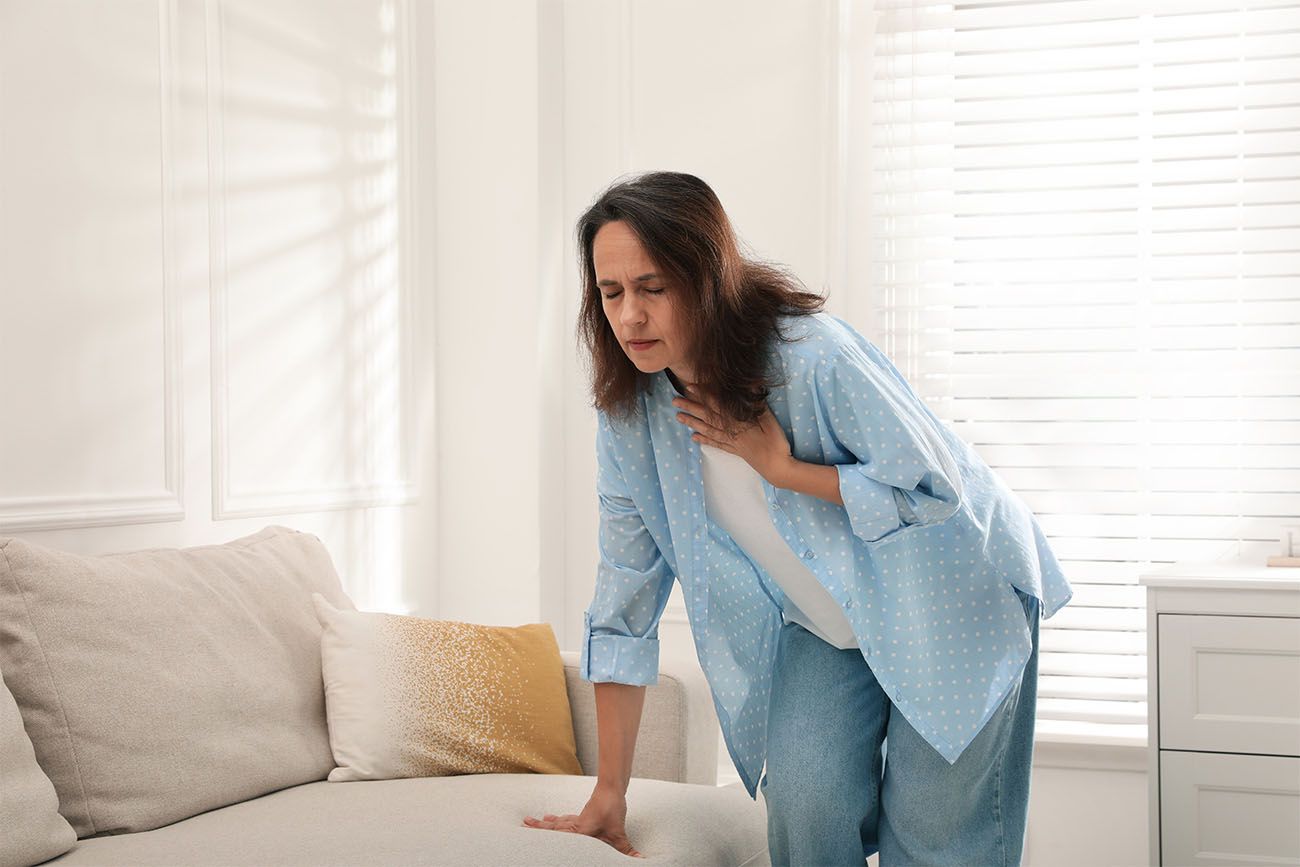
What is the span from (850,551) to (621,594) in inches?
13.7

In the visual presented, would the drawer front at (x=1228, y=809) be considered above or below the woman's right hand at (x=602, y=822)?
below

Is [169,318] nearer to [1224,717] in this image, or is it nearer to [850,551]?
[850,551]

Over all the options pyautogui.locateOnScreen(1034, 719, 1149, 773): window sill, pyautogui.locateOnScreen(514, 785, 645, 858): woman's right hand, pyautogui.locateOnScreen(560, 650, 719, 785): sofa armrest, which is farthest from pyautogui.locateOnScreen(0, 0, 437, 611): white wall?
pyautogui.locateOnScreen(1034, 719, 1149, 773): window sill

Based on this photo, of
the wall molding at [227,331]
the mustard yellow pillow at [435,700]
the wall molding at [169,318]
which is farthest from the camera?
the wall molding at [227,331]

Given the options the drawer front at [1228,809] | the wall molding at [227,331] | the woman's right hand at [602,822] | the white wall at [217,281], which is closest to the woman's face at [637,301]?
the woman's right hand at [602,822]

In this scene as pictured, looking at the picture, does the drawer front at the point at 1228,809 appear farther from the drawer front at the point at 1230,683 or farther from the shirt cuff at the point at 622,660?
the shirt cuff at the point at 622,660

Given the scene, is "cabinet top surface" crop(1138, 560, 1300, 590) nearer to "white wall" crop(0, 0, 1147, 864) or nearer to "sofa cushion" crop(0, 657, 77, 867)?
"white wall" crop(0, 0, 1147, 864)

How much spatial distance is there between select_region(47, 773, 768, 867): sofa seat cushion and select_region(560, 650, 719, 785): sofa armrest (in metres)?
0.10

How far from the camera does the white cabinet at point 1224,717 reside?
8.10ft

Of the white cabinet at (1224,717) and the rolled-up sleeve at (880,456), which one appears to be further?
the white cabinet at (1224,717)

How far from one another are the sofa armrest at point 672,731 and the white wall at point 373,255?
89 cm

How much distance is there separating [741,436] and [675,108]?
189 cm

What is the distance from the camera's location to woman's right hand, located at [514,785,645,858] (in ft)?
5.89

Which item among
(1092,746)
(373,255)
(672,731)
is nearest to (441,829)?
(672,731)
